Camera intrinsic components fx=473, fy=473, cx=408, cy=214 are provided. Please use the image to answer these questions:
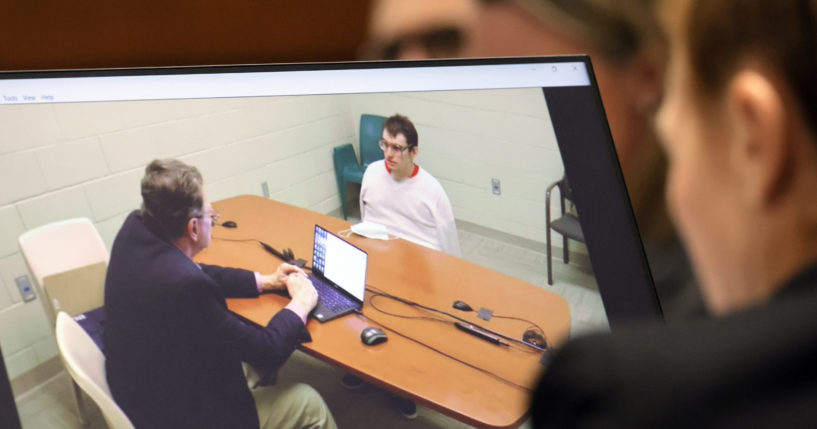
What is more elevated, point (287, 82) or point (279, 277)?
point (287, 82)

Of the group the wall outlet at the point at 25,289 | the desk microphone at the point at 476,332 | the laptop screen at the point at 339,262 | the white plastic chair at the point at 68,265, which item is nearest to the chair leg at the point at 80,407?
the white plastic chair at the point at 68,265

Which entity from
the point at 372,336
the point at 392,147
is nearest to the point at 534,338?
the point at 372,336

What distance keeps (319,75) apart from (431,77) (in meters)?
0.15

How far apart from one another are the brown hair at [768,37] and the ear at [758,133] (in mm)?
11

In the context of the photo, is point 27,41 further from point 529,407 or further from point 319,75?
point 529,407

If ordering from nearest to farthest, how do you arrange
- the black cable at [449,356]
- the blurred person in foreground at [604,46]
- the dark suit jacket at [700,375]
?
the dark suit jacket at [700,375], the black cable at [449,356], the blurred person in foreground at [604,46]

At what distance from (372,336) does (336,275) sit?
0.31 feet

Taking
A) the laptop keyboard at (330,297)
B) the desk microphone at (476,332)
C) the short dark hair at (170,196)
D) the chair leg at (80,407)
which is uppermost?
the short dark hair at (170,196)

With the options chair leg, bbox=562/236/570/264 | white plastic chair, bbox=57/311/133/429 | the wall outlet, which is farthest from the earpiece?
Result: the wall outlet

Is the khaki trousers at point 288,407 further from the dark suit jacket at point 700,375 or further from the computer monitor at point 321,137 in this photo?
the dark suit jacket at point 700,375

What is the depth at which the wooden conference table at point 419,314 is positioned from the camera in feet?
1.95

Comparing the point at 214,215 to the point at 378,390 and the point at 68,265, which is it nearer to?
the point at 68,265

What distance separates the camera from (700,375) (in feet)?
0.64

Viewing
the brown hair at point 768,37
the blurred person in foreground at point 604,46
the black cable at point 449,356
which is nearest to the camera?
the brown hair at point 768,37
